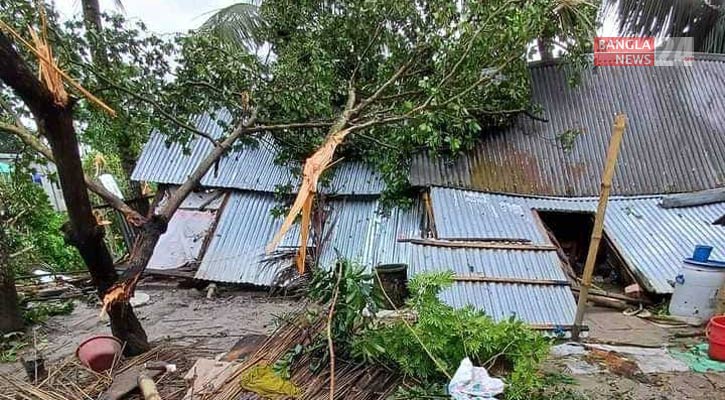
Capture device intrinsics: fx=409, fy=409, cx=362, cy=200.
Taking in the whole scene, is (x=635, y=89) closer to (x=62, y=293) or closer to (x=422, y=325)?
(x=422, y=325)

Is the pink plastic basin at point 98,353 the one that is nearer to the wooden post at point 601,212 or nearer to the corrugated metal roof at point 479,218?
the corrugated metal roof at point 479,218

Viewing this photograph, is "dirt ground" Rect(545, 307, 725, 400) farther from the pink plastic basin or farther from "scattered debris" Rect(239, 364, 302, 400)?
the pink plastic basin

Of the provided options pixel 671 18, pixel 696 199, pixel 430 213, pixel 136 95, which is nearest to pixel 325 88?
pixel 136 95

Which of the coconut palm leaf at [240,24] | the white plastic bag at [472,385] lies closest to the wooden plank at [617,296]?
the white plastic bag at [472,385]

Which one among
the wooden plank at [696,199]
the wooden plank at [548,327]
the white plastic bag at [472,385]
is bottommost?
the white plastic bag at [472,385]

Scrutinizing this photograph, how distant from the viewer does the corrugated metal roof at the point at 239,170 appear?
6652mm

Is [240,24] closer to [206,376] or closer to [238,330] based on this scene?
[238,330]

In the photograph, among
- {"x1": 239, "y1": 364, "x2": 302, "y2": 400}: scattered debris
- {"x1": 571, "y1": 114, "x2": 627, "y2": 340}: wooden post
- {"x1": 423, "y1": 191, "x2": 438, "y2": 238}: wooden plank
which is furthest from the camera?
{"x1": 423, "y1": 191, "x2": 438, "y2": 238}: wooden plank

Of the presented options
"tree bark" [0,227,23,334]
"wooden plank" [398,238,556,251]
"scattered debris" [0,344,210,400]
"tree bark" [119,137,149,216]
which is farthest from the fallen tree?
"tree bark" [119,137,149,216]

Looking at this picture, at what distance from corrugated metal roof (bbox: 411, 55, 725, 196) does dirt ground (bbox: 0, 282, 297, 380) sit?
9.54 feet

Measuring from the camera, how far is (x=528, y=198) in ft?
20.2

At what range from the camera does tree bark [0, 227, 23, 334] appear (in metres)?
4.42

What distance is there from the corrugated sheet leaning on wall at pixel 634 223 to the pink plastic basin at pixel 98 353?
380 cm

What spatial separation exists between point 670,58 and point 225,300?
28.6 ft
